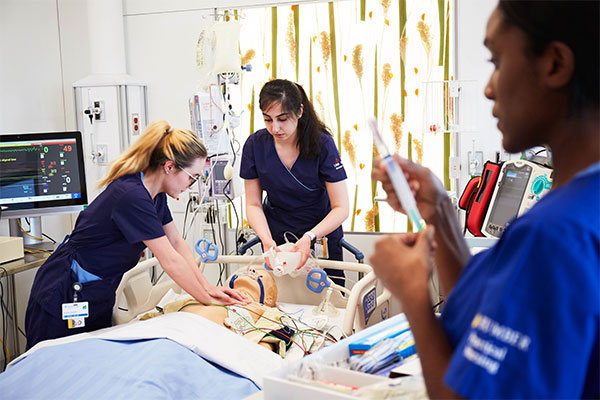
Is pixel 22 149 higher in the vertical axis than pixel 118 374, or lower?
higher

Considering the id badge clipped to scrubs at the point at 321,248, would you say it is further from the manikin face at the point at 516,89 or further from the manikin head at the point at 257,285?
the manikin face at the point at 516,89

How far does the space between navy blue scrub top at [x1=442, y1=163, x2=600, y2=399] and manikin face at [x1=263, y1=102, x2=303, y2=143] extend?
237cm

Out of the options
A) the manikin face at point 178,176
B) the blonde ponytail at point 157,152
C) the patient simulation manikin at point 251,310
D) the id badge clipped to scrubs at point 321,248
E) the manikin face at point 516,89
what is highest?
the manikin face at point 516,89

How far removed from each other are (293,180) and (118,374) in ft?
5.21

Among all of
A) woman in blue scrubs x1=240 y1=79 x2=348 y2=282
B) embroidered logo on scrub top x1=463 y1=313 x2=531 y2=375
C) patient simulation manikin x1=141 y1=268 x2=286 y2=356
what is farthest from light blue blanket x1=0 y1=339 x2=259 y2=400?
embroidered logo on scrub top x1=463 y1=313 x2=531 y2=375

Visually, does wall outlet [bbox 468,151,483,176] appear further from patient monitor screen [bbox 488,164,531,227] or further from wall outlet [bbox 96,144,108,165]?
wall outlet [bbox 96,144,108,165]

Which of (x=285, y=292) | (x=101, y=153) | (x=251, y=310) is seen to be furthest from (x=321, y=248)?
(x=101, y=153)

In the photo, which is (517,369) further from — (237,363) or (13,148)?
(13,148)

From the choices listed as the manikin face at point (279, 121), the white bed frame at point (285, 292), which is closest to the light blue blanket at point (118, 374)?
the white bed frame at point (285, 292)

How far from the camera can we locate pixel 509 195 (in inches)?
117

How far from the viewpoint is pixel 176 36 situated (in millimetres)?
4590

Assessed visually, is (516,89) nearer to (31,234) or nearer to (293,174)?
(293,174)

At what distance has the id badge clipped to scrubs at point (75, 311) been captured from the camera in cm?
259

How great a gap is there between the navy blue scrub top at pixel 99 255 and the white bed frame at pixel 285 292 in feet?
0.47
